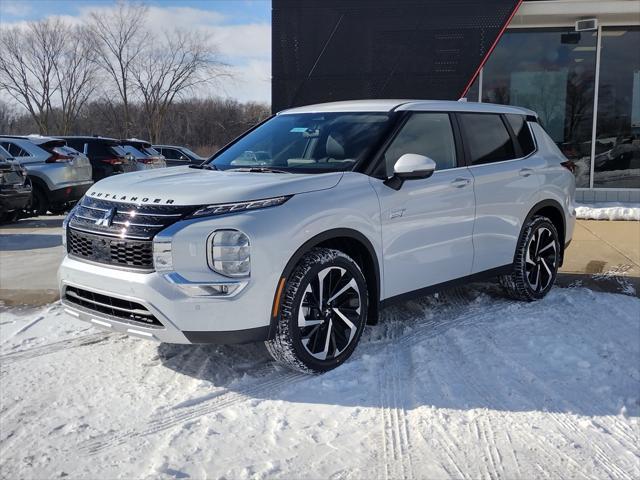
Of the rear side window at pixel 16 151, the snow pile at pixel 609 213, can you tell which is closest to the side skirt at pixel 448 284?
the snow pile at pixel 609 213

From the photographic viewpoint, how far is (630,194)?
12.5 metres

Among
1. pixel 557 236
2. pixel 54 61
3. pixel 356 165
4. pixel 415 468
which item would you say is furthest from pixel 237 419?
pixel 54 61

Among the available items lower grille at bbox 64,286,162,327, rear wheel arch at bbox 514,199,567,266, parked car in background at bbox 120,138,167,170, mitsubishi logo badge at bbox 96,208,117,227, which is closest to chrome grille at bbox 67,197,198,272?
mitsubishi logo badge at bbox 96,208,117,227

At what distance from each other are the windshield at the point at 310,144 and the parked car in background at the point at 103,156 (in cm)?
990

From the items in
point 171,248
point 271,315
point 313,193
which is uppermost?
point 313,193

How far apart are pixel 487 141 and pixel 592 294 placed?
1.84 m

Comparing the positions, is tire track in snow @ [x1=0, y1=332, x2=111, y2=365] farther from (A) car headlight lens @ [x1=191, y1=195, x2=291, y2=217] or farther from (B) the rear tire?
(B) the rear tire

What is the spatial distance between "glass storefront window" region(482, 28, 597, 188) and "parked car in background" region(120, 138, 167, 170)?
807 cm

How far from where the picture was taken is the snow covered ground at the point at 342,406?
2852mm

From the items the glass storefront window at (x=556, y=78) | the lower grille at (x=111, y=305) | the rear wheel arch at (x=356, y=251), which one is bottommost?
the lower grille at (x=111, y=305)

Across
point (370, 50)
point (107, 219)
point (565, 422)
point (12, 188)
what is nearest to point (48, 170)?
point (12, 188)

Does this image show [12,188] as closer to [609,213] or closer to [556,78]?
[609,213]

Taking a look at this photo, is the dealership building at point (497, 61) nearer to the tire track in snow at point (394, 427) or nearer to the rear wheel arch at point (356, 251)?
the rear wheel arch at point (356, 251)

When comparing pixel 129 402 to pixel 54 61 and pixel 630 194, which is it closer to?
pixel 630 194
